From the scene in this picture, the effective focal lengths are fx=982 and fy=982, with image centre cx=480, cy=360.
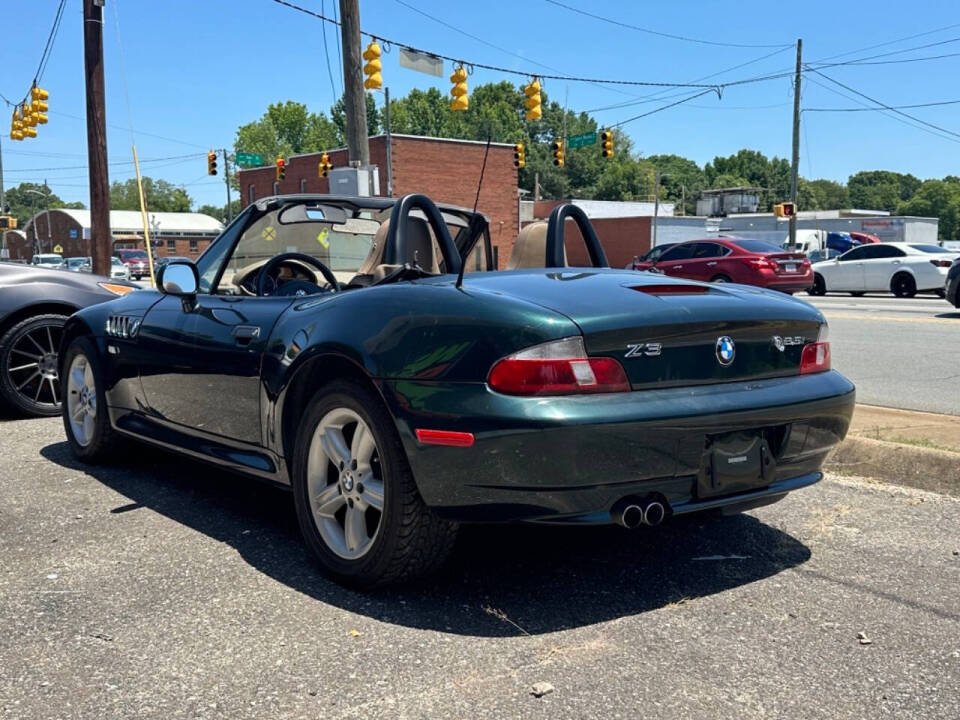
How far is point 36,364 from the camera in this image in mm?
7234

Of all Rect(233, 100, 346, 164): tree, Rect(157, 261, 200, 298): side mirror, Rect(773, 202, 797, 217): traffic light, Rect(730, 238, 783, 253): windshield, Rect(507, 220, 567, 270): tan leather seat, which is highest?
Rect(233, 100, 346, 164): tree

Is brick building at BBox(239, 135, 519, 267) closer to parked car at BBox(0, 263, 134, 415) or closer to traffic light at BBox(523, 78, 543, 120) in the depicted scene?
traffic light at BBox(523, 78, 543, 120)

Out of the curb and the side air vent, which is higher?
the side air vent

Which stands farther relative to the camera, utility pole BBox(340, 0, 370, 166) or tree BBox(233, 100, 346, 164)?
tree BBox(233, 100, 346, 164)

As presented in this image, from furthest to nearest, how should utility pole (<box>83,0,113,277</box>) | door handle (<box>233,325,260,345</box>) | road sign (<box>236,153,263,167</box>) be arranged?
road sign (<box>236,153,263,167</box>), utility pole (<box>83,0,113,277</box>), door handle (<box>233,325,260,345</box>)

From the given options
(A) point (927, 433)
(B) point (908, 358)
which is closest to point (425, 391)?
(A) point (927, 433)

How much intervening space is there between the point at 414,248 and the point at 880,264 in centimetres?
2225

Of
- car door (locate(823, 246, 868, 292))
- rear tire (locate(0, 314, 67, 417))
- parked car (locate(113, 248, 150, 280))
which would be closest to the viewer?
rear tire (locate(0, 314, 67, 417))

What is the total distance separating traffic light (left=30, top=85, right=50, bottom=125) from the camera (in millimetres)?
26875

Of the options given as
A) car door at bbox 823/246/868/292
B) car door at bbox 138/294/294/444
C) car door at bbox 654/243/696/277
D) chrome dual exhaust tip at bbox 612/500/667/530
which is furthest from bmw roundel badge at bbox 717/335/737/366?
car door at bbox 823/246/868/292

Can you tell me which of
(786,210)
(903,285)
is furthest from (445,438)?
(786,210)

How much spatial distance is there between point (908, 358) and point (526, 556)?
323 inches

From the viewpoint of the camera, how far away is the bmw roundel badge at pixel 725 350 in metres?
3.25

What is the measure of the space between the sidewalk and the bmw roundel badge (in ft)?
6.53
